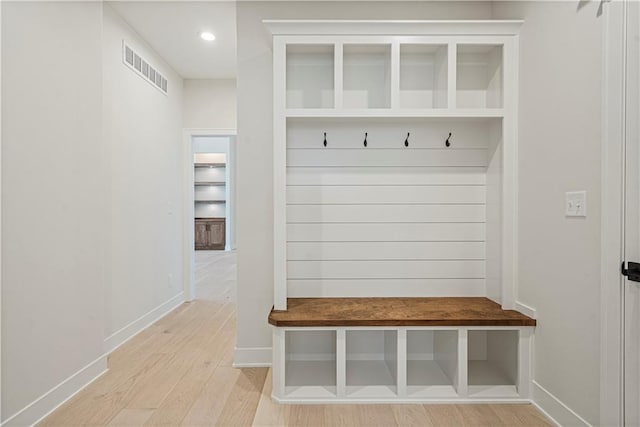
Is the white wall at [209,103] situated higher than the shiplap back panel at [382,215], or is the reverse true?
the white wall at [209,103]

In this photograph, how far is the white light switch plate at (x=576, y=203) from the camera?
73.6 inches

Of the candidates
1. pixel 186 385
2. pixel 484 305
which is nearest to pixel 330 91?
pixel 484 305

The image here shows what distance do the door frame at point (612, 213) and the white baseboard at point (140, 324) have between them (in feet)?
10.6

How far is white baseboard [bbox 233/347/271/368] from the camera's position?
2.89 m

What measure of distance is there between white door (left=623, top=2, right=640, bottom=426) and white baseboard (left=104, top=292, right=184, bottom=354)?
328cm

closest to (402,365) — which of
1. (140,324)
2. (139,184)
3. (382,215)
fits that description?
(382,215)

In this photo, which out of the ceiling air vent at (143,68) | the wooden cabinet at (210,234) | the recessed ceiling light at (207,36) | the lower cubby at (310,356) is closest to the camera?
the lower cubby at (310,356)

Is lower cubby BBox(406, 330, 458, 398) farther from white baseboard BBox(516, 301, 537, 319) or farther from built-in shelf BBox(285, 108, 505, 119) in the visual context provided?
built-in shelf BBox(285, 108, 505, 119)

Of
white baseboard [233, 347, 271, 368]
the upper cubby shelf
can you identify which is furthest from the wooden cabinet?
the upper cubby shelf

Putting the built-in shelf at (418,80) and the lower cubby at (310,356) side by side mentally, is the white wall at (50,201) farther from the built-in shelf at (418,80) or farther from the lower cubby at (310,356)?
the built-in shelf at (418,80)

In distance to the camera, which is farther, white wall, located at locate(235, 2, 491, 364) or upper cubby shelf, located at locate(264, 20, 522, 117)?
white wall, located at locate(235, 2, 491, 364)

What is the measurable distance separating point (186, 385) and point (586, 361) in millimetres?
2288

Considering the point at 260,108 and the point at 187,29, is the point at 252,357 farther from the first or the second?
the point at 187,29

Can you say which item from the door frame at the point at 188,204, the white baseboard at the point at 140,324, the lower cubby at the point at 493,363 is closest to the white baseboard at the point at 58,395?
the white baseboard at the point at 140,324
